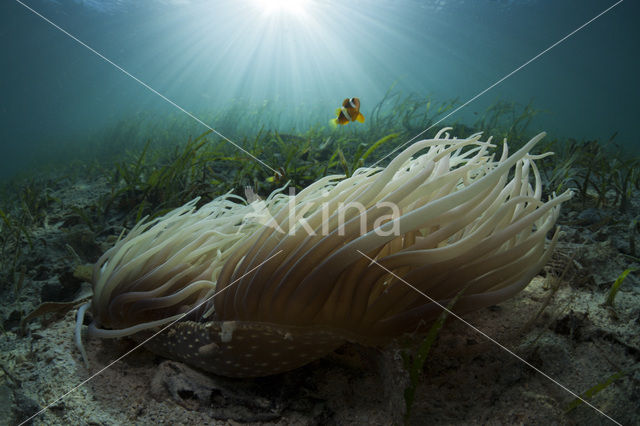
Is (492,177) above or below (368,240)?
above

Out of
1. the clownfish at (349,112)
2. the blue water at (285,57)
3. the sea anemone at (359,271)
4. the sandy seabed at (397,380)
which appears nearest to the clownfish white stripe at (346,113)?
the clownfish at (349,112)

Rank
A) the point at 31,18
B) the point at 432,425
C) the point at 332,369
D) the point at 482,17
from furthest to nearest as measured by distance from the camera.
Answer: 1. the point at 482,17
2. the point at 31,18
3. the point at 332,369
4. the point at 432,425

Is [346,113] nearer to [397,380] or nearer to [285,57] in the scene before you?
[397,380]

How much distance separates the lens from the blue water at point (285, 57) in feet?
93.4

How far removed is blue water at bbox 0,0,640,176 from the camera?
2845 cm

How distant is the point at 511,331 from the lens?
1.37 meters

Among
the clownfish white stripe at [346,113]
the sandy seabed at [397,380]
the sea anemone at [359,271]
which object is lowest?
the sandy seabed at [397,380]

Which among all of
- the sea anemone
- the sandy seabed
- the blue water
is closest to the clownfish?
the sea anemone

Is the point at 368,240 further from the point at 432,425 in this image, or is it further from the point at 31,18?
the point at 31,18

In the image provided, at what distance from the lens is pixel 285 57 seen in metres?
52.3

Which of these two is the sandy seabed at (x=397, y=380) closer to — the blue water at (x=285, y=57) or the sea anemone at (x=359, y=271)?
the sea anemone at (x=359, y=271)

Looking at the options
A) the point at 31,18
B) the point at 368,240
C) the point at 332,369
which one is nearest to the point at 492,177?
the point at 368,240

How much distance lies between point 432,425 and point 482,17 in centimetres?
4033

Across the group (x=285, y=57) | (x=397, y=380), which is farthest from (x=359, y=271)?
(x=285, y=57)
